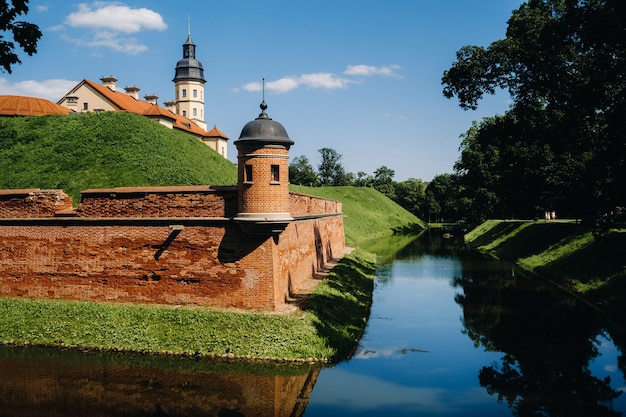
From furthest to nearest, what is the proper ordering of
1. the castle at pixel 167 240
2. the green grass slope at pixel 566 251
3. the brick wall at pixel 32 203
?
the green grass slope at pixel 566 251 < the brick wall at pixel 32 203 < the castle at pixel 167 240

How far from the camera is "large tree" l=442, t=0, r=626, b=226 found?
1406 cm

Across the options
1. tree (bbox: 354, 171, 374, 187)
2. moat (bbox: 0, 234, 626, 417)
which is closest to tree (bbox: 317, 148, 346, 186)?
tree (bbox: 354, 171, 374, 187)

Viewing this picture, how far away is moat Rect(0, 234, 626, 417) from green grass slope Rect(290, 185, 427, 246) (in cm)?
3672

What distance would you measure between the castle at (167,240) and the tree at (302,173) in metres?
90.0

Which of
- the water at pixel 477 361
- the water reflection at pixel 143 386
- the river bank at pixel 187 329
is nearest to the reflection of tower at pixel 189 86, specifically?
the water at pixel 477 361

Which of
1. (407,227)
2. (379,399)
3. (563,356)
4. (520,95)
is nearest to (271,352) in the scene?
(379,399)

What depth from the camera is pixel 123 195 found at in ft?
47.2

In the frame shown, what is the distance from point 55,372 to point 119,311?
8.21 feet

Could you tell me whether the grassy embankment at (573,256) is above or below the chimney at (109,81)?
below

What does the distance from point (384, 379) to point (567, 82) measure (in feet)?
44.9

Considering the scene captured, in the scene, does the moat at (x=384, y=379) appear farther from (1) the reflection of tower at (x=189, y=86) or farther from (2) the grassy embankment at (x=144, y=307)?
(1) the reflection of tower at (x=189, y=86)

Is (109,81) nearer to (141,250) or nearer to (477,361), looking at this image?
(141,250)

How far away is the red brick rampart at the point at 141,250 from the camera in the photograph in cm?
1342

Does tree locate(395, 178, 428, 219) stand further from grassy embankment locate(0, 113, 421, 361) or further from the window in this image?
the window
